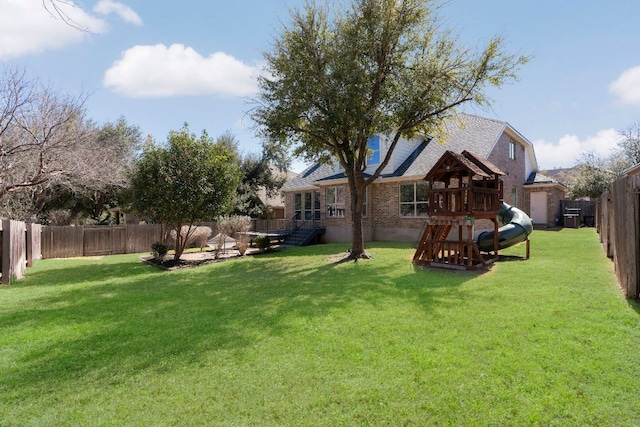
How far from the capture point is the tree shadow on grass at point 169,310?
428 centimetres

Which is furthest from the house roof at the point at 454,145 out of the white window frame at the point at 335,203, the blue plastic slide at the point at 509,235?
the blue plastic slide at the point at 509,235

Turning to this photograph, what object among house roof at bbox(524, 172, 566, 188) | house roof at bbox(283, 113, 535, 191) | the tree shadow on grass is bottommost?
the tree shadow on grass

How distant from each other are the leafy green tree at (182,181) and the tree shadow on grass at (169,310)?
274 cm

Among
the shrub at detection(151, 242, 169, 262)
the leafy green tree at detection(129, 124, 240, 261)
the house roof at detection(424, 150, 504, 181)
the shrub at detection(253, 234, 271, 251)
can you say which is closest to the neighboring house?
the house roof at detection(424, 150, 504, 181)

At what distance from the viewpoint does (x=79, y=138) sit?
44.0ft

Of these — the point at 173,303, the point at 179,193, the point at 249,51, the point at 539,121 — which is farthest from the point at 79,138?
the point at 539,121

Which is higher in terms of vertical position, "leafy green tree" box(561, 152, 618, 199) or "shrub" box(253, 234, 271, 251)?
"leafy green tree" box(561, 152, 618, 199)

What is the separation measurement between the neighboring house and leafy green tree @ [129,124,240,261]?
18.3 ft

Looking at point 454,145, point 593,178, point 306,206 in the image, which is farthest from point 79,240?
point 593,178

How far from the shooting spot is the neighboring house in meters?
18.1

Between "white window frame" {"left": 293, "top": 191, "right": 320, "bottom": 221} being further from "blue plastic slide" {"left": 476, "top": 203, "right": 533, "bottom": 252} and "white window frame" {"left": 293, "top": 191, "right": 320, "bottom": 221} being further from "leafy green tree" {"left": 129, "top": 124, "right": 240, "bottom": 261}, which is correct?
"blue plastic slide" {"left": 476, "top": 203, "right": 533, "bottom": 252}

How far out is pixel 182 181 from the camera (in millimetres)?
13344

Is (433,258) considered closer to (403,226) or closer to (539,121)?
(403,226)

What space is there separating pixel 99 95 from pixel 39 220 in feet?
39.9
